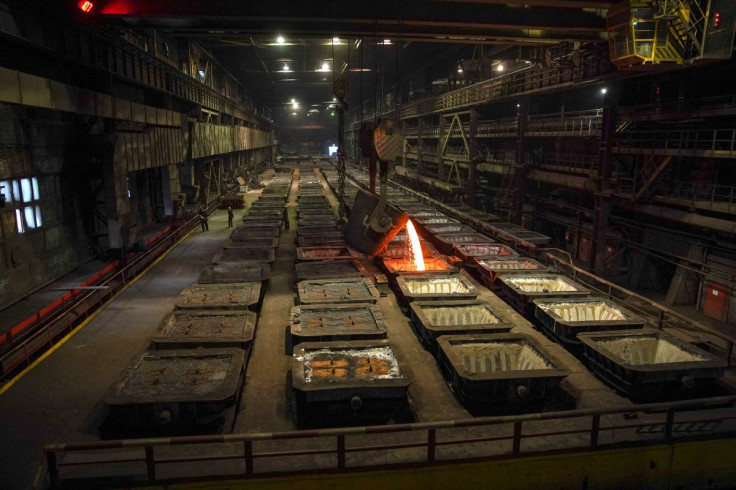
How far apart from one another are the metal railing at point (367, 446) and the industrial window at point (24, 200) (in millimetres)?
7508

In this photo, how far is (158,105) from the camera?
2075 centimetres

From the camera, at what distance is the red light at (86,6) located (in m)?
11.1

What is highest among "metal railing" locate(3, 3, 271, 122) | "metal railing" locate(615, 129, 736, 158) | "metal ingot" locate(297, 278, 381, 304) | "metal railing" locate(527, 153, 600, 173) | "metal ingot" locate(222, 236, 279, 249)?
"metal railing" locate(3, 3, 271, 122)

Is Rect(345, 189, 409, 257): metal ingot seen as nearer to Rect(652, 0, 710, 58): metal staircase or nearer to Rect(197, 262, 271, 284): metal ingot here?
Rect(197, 262, 271, 284): metal ingot

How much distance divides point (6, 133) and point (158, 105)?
429 inches

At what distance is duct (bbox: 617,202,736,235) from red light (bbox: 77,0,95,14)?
56.7 ft

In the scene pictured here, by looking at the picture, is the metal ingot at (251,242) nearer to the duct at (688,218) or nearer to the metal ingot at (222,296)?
the metal ingot at (222,296)

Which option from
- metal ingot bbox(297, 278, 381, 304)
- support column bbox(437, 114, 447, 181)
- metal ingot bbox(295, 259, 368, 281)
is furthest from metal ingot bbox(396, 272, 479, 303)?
support column bbox(437, 114, 447, 181)

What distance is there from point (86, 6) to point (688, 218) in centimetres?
1756

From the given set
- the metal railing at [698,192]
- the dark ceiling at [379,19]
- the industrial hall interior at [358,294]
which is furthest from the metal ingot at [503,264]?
the dark ceiling at [379,19]

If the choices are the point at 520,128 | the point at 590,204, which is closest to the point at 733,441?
the point at 590,204

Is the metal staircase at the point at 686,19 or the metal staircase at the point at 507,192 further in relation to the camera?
the metal staircase at the point at 507,192

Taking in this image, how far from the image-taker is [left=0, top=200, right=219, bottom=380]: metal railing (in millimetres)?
8156

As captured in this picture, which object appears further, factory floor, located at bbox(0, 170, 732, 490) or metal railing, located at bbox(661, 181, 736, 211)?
metal railing, located at bbox(661, 181, 736, 211)
